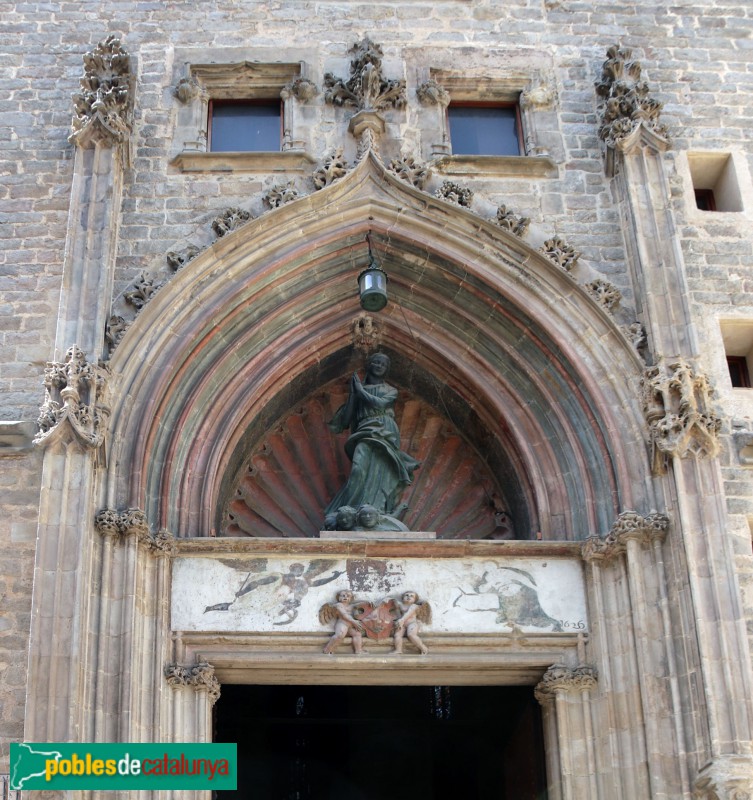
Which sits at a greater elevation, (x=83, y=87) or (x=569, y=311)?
(x=83, y=87)

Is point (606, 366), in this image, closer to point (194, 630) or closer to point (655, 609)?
point (655, 609)

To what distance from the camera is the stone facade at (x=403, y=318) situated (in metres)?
12.6

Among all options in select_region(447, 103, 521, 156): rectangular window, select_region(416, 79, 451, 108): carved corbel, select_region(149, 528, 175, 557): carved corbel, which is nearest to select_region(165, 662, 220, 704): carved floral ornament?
select_region(149, 528, 175, 557): carved corbel

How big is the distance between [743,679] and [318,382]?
18.4 feet

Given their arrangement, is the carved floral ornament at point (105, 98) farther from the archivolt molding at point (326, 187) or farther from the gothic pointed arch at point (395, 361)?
the gothic pointed arch at point (395, 361)

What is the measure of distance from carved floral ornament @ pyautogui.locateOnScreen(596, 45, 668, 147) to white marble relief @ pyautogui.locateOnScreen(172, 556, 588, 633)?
471cm

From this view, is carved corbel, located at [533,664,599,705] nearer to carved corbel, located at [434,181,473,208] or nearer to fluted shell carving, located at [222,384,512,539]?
fluted shell carving, located at [222,384,512,539]

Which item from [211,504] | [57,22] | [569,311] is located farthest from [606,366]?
[57,22]

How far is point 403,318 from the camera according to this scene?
15344mm

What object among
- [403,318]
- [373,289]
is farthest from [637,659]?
[403,318]

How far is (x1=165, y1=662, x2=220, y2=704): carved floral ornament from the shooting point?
12.6 m

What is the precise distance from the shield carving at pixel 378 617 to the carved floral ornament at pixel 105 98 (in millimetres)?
5419

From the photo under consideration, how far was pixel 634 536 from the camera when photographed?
13.1m

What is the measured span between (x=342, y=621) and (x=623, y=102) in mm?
6320
